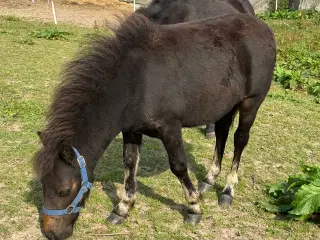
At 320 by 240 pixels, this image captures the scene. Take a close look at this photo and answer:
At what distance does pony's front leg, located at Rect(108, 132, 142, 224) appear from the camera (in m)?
4.07

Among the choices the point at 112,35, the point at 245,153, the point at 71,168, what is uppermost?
the point at 112,35

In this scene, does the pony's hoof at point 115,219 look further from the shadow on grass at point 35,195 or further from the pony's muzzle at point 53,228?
the pony's muzzle at point 53,228

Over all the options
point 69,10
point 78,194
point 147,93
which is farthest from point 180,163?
point 69,10

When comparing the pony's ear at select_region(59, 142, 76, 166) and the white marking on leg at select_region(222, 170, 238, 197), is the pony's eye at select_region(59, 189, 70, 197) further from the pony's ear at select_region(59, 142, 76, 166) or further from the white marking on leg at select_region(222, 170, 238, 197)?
the white marking on leg at select_region(222, 170, 238, 197)

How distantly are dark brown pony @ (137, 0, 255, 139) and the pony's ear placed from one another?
301cm

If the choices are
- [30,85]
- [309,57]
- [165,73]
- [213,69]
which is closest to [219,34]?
[213,69]

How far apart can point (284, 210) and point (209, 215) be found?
772 mm

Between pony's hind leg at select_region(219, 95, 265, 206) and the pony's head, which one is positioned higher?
the pony's head

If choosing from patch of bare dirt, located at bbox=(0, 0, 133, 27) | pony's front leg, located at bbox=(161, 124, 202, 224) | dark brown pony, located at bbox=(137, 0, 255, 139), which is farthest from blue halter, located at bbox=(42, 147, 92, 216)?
patch of bare dirt, located at bbox=(0, 0, 133, 27)

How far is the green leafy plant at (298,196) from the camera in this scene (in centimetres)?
396

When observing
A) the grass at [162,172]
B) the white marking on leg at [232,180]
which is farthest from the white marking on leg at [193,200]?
the white marking on leg at [232,180]

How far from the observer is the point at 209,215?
14.2 feet

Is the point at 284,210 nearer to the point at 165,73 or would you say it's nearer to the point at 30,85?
the point at 165,73

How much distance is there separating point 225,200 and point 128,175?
44.0 inches
